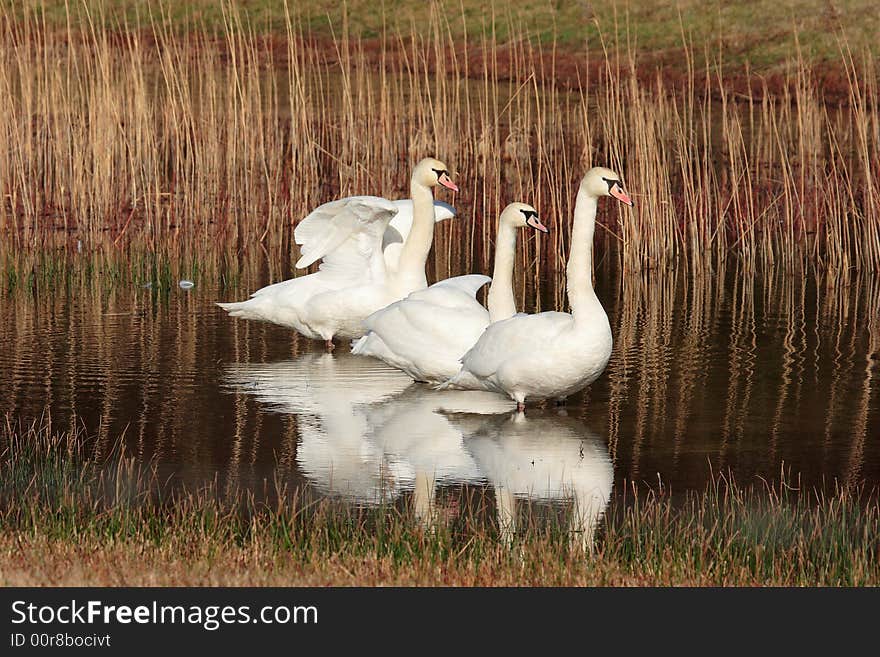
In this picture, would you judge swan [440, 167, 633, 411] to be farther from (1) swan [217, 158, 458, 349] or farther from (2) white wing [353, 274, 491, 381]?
(1) swan [217, 158, 458, 349]

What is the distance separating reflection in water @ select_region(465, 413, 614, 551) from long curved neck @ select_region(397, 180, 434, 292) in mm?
2535

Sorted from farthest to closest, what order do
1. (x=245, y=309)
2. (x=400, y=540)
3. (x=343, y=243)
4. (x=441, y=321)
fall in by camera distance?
(x=343, y=243), (x=245, y=309), (x=441, y=321), (x=400, y=540)

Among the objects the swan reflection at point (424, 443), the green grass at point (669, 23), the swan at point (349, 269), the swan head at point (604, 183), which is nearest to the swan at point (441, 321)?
the swan reflection at point (424, 443)

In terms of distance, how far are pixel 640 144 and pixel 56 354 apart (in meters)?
6.36

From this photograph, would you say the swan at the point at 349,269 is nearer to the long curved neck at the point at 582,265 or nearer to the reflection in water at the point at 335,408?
the reflection in water at the point at 335,408

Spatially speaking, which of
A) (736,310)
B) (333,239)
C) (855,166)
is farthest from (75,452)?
(855,166)

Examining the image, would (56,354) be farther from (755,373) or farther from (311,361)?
(755,373)

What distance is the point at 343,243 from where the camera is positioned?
1184 cm

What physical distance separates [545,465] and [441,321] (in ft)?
6.81

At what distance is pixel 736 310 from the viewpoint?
521 inches

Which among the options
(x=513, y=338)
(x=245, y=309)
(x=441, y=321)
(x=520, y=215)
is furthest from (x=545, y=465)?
(x=245, y=309)

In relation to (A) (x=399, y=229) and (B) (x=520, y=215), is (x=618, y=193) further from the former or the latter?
(A) (x=399, y=229)

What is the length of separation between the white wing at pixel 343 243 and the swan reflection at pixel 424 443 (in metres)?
1.23

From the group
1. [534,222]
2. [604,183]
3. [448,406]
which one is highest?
[604,183]
